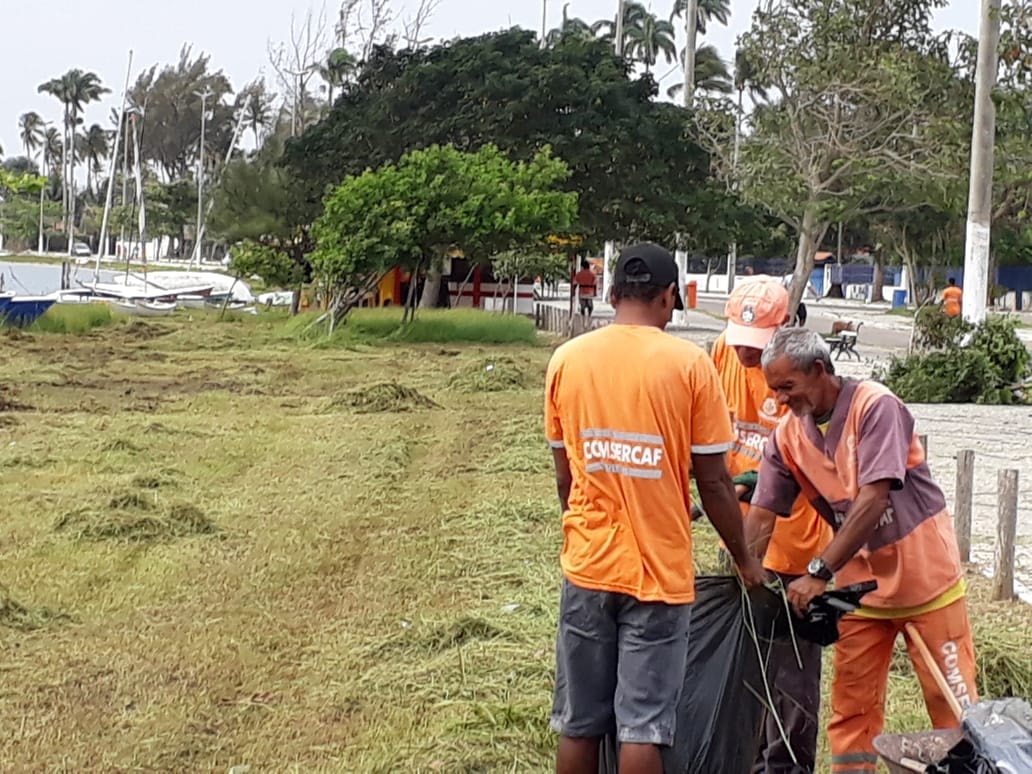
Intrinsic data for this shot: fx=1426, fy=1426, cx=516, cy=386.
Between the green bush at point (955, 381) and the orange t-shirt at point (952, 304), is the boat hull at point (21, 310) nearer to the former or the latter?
the orange t-shirt at point (952, 304)

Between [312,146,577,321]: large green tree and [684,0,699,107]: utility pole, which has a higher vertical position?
[684,0,699,107]: utility pole

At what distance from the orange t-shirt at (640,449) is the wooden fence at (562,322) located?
24.6 m

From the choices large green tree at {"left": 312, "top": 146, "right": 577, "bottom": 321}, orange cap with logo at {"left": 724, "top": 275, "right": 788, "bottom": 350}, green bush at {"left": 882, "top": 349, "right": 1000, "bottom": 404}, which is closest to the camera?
orange cap with logo at {"left": 724, "top": 275, "right": 788, "bottom": 350}

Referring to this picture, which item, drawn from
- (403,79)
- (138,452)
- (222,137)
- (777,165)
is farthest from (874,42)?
(222,137)

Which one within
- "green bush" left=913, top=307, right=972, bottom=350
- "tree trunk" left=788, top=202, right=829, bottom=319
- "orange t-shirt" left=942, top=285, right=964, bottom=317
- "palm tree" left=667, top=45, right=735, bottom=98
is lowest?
"green bush" left=913, top=307, right=972, bottom=350

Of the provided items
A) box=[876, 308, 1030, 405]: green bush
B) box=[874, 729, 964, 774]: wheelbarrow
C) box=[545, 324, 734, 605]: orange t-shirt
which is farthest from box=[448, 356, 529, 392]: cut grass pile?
box=[874, 729, 964, 774]: wheelbarrow

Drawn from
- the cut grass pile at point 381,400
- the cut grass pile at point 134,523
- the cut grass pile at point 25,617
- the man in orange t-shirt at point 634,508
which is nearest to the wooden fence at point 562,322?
the cut grass pile at point 381,400

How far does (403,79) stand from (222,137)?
224ft

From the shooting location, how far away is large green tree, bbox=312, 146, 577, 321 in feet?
91.0

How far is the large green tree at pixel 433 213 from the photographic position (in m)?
27.7

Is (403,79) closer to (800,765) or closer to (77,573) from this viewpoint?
(77,573)

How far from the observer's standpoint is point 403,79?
3388 cm

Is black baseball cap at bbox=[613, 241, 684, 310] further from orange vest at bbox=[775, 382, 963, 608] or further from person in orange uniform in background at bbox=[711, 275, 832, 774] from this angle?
person in orange uniform in background at bbox=[711, 275, 832, 774]

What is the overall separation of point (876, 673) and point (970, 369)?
49.1ft
